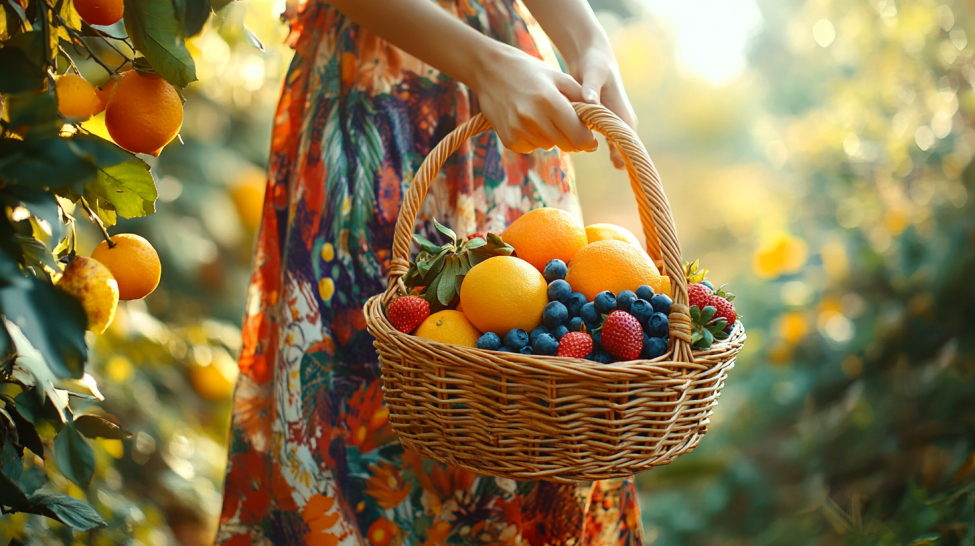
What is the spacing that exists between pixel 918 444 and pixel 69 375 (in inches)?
59.8

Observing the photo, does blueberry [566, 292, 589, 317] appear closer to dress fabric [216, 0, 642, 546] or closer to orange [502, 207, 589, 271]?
orange [502, 207, 589, 271]

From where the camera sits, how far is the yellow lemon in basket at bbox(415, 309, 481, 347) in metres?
0.64

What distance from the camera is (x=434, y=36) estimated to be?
0.76 metres

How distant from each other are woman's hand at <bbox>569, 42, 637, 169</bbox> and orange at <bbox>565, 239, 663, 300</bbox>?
0.25 meters

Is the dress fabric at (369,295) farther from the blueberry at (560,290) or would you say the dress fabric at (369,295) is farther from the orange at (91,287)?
the orange at (91,287)

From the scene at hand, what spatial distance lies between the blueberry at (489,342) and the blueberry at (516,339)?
0.04 ft

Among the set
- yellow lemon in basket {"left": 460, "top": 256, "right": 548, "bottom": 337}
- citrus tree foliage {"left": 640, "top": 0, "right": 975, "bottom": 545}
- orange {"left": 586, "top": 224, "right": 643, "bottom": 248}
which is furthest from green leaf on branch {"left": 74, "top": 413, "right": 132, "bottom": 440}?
citrus tree foliage {"left": 640, "top": 0, "right": 975, "bottom": 545}

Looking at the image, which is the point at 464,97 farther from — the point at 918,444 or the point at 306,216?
the point at 918,444

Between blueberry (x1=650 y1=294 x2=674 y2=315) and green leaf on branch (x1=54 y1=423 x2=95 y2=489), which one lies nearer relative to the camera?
green leaf on branch (x1=54 y1=423 x2=95 y2=489)

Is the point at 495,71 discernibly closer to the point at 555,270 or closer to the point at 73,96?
the point at 555,270

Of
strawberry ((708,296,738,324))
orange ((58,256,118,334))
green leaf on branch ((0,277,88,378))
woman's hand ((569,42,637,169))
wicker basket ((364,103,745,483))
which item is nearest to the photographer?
green leaf on branch ((0,277,88,378))

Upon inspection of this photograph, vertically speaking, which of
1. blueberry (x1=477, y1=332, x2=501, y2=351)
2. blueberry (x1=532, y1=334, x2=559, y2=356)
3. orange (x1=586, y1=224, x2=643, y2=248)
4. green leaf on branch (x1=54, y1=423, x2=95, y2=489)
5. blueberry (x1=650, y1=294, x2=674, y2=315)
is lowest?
green leaf on branch (x1=54, y1=423, x2=95, y2=489)

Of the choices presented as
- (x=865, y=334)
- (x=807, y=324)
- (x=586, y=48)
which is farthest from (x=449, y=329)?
(x=807, y=324)

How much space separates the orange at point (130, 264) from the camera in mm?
504
